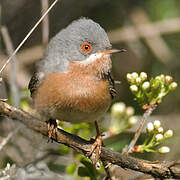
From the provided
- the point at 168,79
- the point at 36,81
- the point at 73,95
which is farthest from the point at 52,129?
the point at 168,79

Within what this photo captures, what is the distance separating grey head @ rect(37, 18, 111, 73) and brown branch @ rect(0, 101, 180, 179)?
2.70 ft

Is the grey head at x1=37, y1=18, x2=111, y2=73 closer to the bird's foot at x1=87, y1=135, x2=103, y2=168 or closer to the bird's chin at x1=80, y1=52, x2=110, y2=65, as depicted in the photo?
the bird's chin at x1=80, y1=52, x2=110, y2=65

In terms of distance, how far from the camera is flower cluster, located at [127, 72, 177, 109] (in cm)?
376

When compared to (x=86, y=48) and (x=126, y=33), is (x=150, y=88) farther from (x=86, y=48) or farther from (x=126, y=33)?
(x=126, y=33)

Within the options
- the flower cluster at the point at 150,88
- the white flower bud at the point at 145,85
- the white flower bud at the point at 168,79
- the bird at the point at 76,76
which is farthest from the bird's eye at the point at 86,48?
the white flower bud at the point at 168,79

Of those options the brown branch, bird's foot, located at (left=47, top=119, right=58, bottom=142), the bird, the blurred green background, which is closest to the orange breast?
the bird

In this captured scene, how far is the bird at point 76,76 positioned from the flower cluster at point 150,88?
1.53 ft

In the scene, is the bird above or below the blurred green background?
below

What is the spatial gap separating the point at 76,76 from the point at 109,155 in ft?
3.18

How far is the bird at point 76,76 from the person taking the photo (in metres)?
4.11

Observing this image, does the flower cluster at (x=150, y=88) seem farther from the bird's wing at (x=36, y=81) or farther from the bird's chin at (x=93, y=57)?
the bird's wing at (x=36, y=81)

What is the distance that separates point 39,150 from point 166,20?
3.37 m

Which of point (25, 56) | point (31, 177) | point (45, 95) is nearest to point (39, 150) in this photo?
point (31, 177)

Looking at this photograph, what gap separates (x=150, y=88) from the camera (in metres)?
3.80
